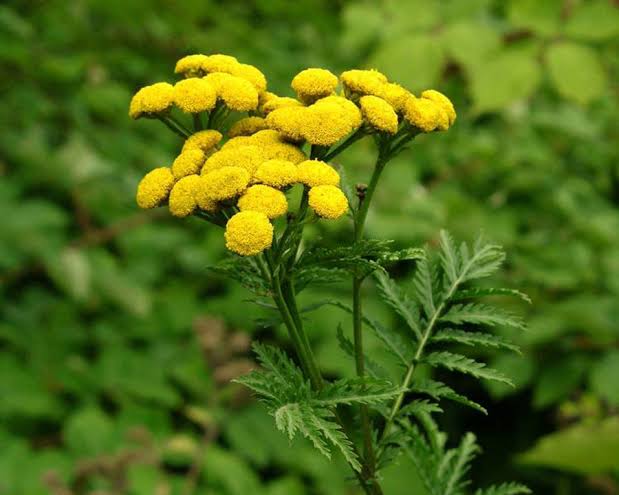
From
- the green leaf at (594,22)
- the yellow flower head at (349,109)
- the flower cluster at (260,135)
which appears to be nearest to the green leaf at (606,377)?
the green leaf at (594,22)

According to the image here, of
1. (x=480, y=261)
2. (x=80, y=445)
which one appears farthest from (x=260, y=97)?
(x=80, y=445)

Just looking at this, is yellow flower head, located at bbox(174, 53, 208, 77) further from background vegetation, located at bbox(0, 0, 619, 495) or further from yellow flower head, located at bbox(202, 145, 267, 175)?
background vegetation, located at bbox(0, 0, 619, 495)

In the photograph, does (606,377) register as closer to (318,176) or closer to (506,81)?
(506,81)

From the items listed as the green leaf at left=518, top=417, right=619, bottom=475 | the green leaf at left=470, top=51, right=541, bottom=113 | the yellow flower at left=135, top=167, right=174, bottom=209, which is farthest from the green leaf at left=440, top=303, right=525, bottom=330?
the green leaf at left=470, top=51, right=541, bottom=113

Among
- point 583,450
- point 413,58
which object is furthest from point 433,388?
point 413,58

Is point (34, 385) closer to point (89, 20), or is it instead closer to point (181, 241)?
point (181, 241)

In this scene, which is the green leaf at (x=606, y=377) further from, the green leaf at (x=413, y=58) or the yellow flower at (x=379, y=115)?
the yellow flower at (x=379, y=115)

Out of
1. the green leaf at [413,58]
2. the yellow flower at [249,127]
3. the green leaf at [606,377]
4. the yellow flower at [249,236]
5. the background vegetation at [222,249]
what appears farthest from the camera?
the green leaf at [413,58]
